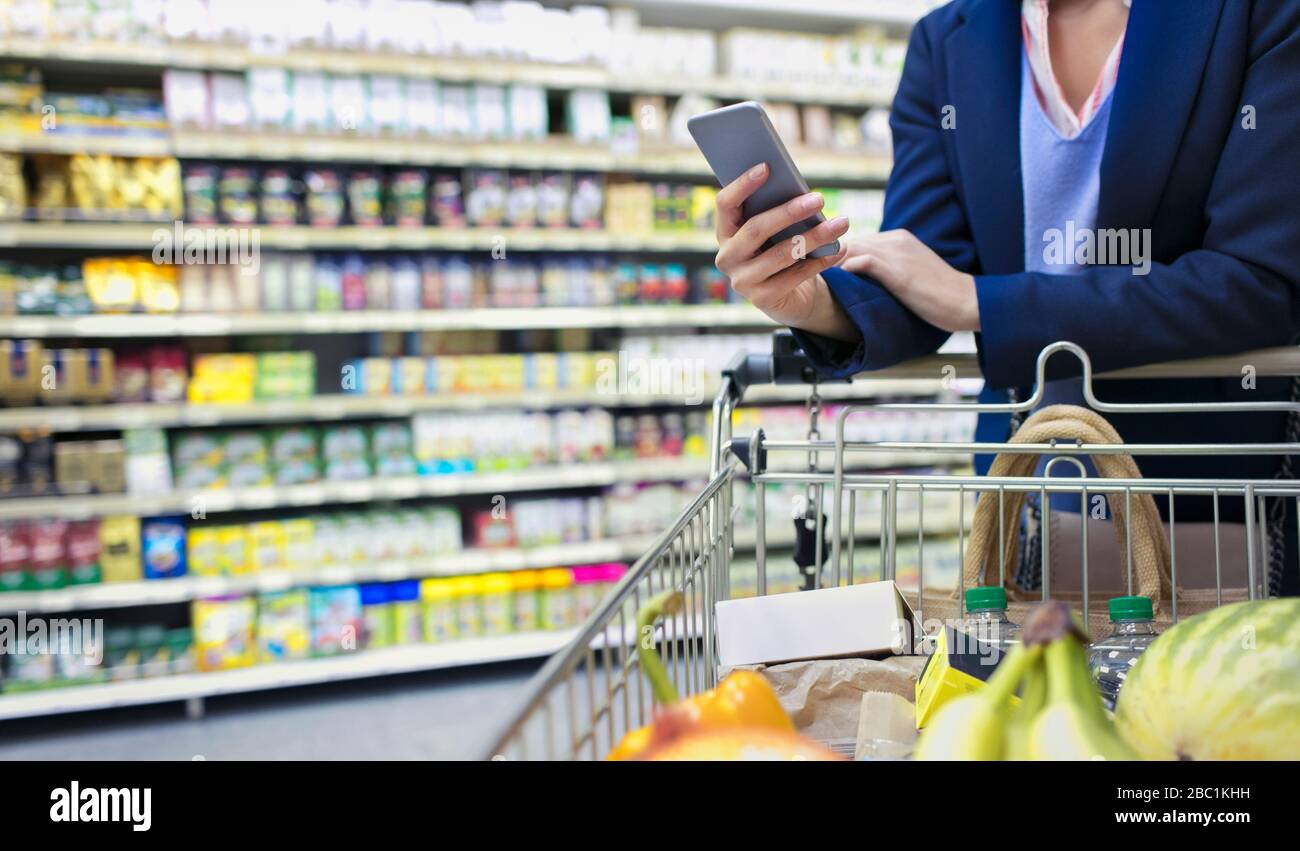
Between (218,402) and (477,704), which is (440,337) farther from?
(477,704)

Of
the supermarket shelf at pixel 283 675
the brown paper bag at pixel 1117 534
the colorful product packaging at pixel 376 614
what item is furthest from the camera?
the colorful product packaging at pixel 376 614

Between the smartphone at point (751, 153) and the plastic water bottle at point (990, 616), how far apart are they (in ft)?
1.10

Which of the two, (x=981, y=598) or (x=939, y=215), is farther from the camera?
(x=939, y=215)

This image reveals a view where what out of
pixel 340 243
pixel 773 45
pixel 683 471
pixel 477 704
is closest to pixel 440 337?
pixel 340 243

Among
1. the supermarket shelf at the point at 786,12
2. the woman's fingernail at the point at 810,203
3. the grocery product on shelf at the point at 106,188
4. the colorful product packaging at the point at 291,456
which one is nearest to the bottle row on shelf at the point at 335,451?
the colorful product packaging at the point at 291,456

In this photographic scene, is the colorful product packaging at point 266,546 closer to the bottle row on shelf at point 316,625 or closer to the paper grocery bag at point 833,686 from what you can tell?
the bottle row on shelf at point 316,625

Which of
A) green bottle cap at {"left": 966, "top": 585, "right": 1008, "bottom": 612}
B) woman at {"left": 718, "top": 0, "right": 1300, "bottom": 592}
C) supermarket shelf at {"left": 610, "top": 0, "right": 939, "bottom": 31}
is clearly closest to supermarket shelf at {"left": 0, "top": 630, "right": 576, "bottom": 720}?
supermarket shelf at {"left": 610, "top": 0, "right": 939, "bottom": 31}

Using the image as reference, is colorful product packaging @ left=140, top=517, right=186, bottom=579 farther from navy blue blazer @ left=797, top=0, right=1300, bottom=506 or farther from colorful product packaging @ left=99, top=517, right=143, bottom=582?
navy blue blazer @ left=797, top=0, right=1300, bottom=506

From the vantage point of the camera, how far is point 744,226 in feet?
2.84

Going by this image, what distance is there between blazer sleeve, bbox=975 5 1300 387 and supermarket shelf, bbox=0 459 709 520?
2.52 m

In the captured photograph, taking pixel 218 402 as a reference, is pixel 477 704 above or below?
below

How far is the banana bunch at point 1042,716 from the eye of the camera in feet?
1.04
